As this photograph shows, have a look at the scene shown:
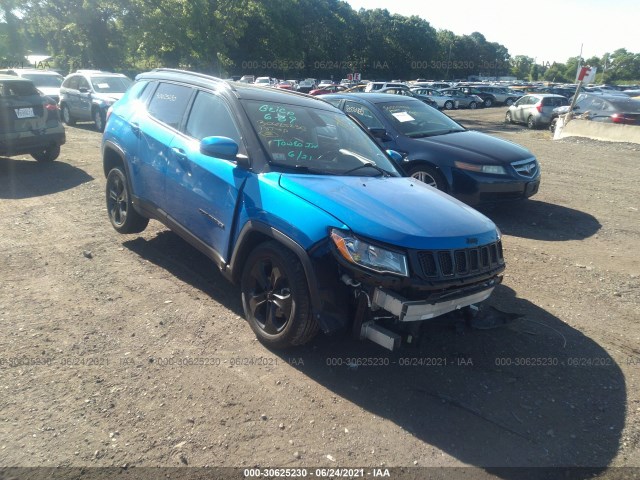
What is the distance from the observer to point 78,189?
853cm

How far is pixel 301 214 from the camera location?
361 cm

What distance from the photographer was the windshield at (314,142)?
429cm

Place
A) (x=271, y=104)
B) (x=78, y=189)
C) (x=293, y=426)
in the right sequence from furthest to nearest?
(x=78, y=189) → (x=271, y=104) → (x=293, y=426)

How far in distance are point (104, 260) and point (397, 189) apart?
3.32 metres

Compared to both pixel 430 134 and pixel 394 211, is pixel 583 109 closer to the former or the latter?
pixel 430 134

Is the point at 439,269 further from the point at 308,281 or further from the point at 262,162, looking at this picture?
the point at 262,162

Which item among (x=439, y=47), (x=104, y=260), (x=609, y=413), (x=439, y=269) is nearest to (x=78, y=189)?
(x=104, y=260)

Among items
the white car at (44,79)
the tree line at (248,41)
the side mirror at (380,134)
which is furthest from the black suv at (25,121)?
the tree line at (248,41)

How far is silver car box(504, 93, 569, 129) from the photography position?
2370 centimetres

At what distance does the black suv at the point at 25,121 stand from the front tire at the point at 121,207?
4363mm

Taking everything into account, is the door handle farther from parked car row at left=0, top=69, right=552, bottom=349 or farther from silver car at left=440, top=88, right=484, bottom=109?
silver car at left=440, top=88, right=484, bottom=109

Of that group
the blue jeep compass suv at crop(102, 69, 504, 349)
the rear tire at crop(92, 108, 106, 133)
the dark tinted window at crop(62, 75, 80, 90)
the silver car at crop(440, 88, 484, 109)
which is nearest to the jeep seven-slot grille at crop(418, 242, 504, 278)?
the blue jeep compass suv at crop(102, 69, 504, 349)

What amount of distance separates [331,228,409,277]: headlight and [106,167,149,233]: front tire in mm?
3269

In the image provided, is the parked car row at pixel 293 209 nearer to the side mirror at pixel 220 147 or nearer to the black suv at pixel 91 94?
the side mirror at pixel 220 147
